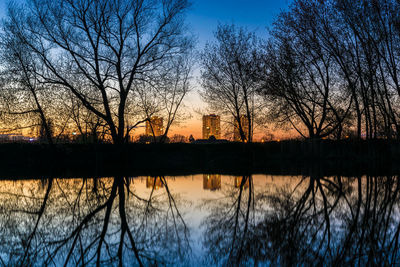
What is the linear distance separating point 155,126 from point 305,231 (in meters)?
26.8

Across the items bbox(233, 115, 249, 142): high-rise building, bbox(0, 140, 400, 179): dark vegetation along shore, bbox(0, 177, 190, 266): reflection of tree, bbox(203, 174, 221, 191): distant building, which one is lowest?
bbox(0, 177, 190, 266): reflection of tree

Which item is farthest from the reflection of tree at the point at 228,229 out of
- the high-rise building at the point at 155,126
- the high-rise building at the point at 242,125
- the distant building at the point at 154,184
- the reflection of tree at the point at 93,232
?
the high-rise building at the point at 155,126

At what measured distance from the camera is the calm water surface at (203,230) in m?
3.20

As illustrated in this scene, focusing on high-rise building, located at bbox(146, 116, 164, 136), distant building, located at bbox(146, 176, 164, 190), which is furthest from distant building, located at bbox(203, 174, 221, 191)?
high-rise building, located at bbox(146, 116, 164, 136)

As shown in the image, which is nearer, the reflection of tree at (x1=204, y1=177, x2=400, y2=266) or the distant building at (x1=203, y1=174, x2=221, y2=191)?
the reflection of tree at (x1=204, y1=177, x2=400, y2=266)

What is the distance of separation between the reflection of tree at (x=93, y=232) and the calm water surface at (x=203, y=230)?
0.03 feet

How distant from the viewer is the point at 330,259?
3.06 m

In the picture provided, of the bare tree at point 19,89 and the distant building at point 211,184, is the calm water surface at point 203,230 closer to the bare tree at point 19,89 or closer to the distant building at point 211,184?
the distant building at point 211,184

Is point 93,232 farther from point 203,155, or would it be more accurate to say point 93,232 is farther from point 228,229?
point 203,155

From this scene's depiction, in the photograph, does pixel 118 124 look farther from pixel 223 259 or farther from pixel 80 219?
pixel 223 259

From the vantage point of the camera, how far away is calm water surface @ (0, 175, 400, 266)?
320 cm

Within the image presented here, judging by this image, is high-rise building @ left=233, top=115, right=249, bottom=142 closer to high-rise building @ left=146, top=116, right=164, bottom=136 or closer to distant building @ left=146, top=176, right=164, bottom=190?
high-rise building @ left=146, top=116, right=164, bottom=136

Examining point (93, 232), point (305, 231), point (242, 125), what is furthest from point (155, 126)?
point (305, 231)

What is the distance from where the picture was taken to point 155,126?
3030 centimetres
